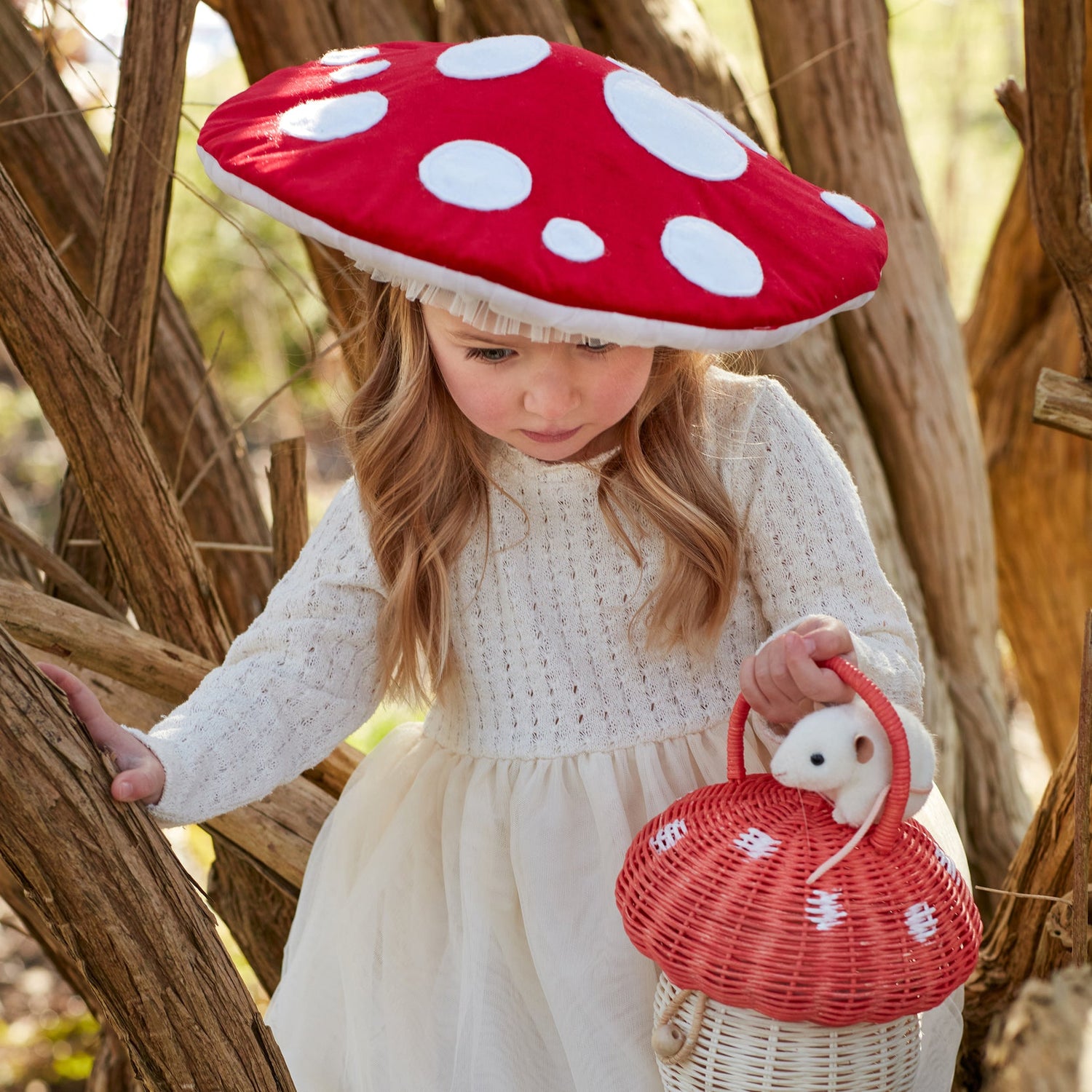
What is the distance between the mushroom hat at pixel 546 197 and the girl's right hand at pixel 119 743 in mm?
438

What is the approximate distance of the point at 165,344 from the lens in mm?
1792

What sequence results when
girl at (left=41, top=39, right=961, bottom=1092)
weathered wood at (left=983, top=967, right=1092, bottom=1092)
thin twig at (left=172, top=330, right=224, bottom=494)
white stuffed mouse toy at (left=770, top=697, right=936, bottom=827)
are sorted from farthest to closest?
thin twig at (left=172, top=330, right=224, bottom=494), girl at (left=41, top=39, right=961, bottom=1092), white stuffed mouse toy at (left=770, top=697, right=936, bottom=827), weathered wood at (left=983, top=967, right=1092, bottom=1092)

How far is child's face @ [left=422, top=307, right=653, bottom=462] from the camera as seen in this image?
1.07m

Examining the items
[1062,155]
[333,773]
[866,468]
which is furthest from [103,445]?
[866,468]

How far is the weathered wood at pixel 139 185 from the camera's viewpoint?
138 cm

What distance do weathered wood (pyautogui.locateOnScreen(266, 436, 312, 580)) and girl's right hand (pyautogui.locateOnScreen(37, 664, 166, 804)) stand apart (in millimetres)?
546

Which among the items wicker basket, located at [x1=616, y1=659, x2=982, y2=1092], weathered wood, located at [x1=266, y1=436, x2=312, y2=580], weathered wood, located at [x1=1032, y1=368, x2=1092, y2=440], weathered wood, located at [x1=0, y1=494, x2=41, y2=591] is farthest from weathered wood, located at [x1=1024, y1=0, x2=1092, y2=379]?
weathered wood, located at [x1=0, y1=494, x2=41, y2=591]

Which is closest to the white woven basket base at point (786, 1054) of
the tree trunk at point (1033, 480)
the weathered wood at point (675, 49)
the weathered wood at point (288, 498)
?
the weathered wood at point (288, 498)

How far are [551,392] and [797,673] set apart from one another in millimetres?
326

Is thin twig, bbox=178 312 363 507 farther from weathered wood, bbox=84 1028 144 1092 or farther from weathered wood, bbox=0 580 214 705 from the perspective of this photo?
weathered wood, bbox=84 1028 144 1092

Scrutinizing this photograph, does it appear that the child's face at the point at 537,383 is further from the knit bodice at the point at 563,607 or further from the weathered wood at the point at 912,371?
the weathered wood at the point at 912,371

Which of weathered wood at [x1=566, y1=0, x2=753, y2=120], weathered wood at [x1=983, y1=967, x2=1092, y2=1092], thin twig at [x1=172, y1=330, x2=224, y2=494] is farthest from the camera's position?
weathered wood at [x1=566, y1=0, x2=753, y2=120]

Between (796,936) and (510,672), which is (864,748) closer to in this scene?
(796,936)

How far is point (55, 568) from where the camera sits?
1.50 m
